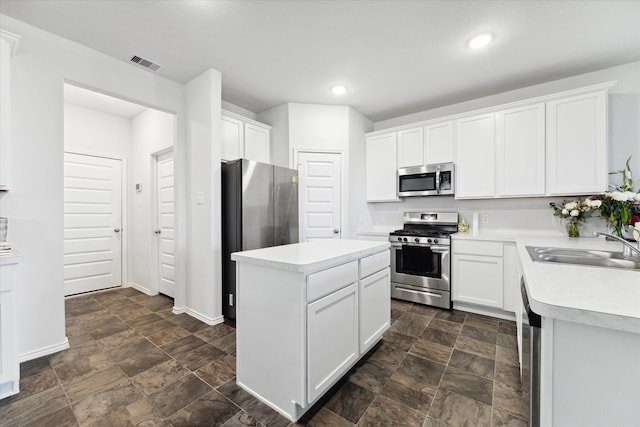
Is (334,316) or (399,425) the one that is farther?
(334,316)

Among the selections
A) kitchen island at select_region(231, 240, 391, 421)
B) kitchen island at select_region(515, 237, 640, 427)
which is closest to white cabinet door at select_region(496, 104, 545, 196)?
kitchen island at select_region(231, 240, 391, 421)

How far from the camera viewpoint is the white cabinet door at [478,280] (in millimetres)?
2922

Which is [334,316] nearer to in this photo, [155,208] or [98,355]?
[98,355]

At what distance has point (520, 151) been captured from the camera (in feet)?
9.93

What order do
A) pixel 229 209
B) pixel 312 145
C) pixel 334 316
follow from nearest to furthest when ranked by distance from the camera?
pixel 334 316, pixel 229 209, pixel 312 145

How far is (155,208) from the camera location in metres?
3.92

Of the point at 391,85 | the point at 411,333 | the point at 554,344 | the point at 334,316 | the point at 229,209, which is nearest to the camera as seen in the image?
the point at 554,344

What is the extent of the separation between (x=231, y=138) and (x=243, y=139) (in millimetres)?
197

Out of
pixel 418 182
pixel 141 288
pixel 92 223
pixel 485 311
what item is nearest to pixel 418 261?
pixel 485 311

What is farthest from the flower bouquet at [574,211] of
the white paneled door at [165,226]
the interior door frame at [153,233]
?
the interior door frame at [153,233]

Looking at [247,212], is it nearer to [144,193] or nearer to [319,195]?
[319,195]

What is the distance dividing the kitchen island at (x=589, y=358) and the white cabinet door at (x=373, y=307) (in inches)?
49.6

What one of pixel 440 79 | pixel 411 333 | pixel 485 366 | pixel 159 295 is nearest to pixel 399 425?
pixel 485 366

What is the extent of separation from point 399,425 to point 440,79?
134 inches
